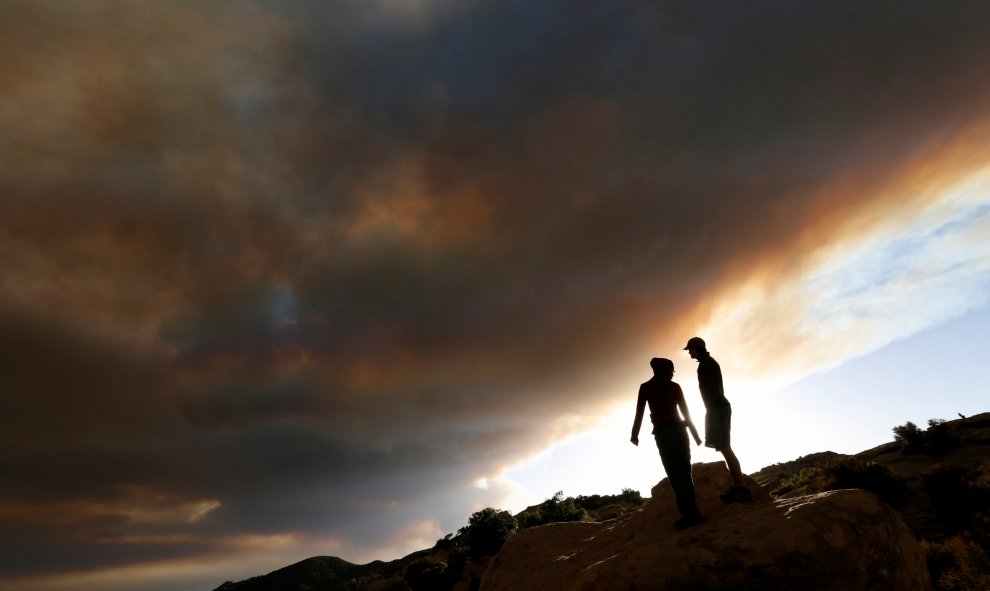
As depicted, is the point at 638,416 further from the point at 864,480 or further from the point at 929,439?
the point at 929,439

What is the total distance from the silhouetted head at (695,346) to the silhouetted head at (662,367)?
1.70 ft

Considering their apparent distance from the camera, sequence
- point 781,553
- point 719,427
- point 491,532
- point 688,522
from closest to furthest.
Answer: point 781,553
point 688,522
point 719,427
point 491,532

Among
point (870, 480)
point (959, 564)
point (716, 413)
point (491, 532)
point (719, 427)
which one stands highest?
point (716, 413)

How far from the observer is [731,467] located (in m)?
7.64

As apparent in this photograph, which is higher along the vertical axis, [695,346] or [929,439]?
[695,346]

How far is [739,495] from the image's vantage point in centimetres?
755

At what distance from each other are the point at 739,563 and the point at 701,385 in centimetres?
323

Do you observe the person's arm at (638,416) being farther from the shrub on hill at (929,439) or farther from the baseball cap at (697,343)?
the shrub on hill at (929,439)

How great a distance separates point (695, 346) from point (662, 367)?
0.82 m

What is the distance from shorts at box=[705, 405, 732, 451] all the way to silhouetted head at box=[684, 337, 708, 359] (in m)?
0.96

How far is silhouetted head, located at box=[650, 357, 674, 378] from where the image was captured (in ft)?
25.3

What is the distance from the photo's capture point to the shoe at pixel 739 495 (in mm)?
7498

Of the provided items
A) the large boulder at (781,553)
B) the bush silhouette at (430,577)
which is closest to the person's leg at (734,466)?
the large boulder at (781,553)

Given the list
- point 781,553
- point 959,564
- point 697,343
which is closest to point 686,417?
point 697,343
